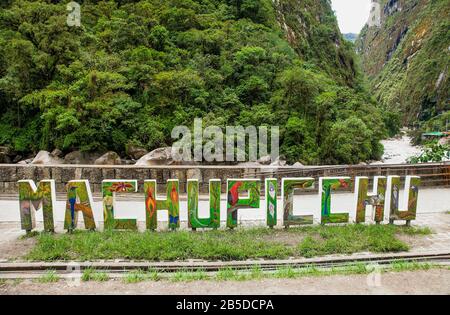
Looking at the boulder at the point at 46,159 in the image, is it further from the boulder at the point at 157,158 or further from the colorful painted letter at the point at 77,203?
the colorful painted letter at the point at 77,203

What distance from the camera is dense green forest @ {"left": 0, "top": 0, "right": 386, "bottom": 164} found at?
72.9ft

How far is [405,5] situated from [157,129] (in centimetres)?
21806

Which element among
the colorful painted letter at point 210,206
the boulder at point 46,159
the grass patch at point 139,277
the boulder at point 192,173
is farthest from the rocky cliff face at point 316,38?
the grass patch at point 139,277

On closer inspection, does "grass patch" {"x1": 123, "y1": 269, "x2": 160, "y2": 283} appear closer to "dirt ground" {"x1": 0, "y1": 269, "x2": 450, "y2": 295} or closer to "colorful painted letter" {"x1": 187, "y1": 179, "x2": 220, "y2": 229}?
"dirt ground" {"x1": 0, "y1": 269, "x2": 450, "y2": 295}

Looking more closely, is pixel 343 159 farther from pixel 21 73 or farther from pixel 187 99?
pixel 21 73

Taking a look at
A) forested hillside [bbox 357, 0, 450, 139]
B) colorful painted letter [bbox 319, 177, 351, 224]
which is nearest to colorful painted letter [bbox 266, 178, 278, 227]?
colorful painted letter [bbox 319, 177, 351, 224]

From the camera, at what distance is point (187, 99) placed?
982 inches

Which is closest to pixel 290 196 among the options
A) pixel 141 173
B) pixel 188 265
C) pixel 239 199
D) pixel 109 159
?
pixel 239 199

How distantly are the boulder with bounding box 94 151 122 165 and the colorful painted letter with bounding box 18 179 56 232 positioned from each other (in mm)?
13747

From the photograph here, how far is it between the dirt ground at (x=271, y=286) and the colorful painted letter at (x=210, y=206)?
2.16 m

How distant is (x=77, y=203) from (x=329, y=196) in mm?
5405

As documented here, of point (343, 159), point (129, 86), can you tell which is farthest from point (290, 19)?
point (129, 86)

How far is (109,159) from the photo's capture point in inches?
829
